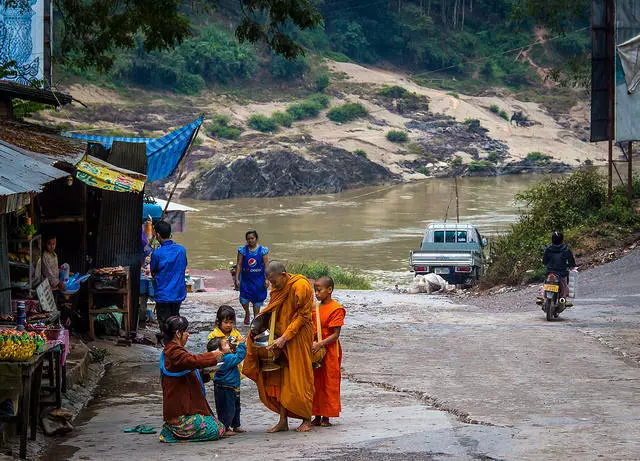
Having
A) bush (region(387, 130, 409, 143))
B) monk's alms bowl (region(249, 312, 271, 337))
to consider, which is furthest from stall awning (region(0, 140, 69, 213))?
bush (region(387, 130, 409, 143))

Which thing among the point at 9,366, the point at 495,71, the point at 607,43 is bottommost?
the point at 9,366

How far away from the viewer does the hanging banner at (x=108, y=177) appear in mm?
10172

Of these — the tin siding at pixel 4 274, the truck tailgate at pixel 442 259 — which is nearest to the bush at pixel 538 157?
the truck tailgate at pixel 442 259

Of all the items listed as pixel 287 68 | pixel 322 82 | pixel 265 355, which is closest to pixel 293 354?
pixel 265 355

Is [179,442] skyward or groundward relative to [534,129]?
groundward

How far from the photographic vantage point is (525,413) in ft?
26.6

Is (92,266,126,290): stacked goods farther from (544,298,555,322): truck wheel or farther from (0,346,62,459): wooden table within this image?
(544,298,555,322): truck wheel

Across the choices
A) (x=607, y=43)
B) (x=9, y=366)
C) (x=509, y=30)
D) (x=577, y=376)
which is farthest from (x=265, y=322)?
(x=509, y=30)

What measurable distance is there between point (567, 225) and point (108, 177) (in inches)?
583

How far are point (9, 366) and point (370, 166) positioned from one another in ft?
153

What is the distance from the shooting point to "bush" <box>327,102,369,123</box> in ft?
187

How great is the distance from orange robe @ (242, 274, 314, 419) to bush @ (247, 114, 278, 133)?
47.3 metres

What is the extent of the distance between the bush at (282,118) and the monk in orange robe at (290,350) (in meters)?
48.3

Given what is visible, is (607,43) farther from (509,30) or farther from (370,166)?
(509,30)
